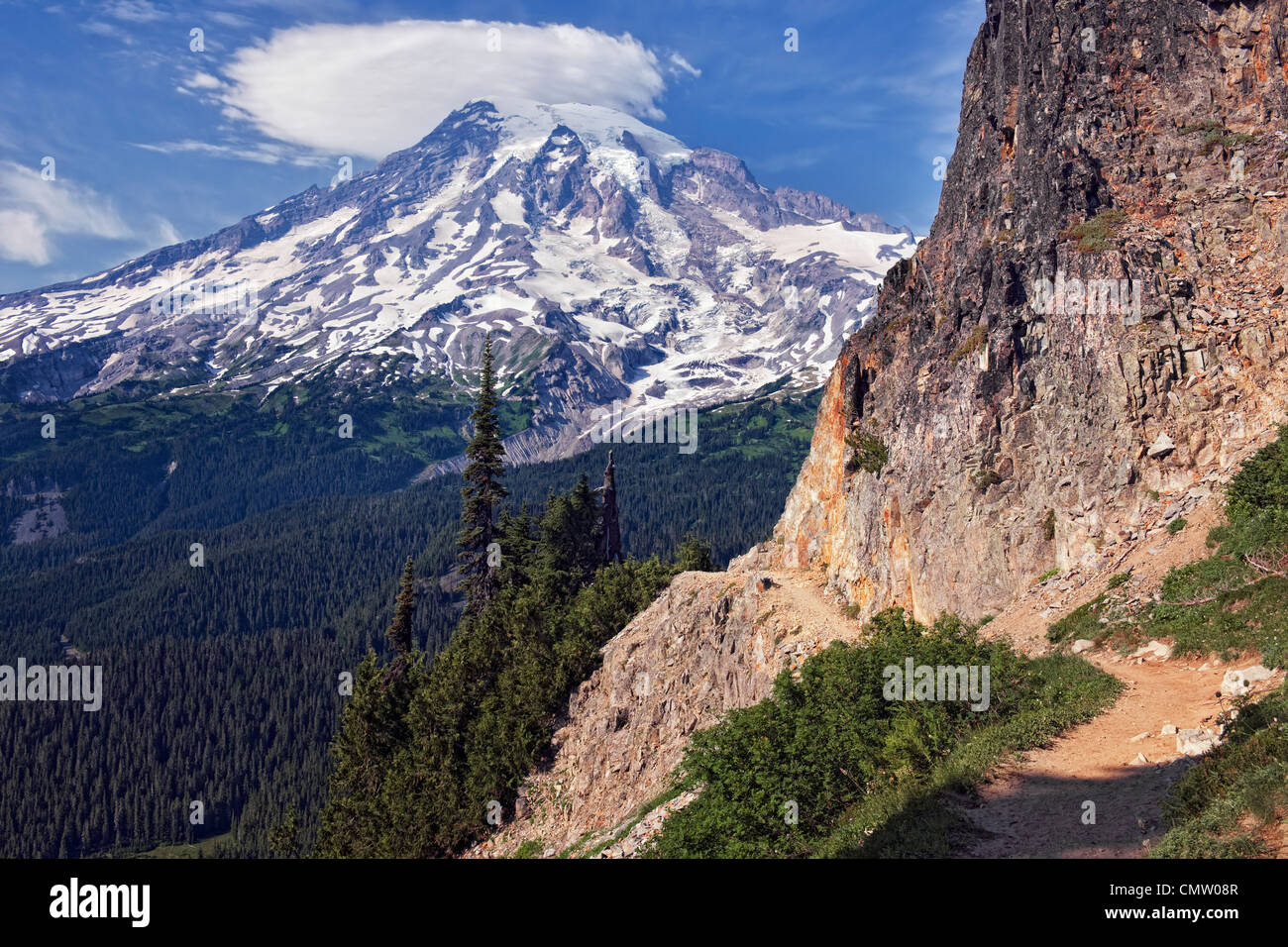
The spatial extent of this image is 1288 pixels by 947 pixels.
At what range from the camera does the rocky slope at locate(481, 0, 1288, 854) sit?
26.9m

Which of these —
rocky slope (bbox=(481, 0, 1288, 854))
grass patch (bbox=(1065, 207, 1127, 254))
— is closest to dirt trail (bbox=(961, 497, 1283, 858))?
rocky slope (bbox=(481, 0, 1288, 854))

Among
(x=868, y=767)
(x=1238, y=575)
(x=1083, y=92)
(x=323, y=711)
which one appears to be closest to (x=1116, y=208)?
(x=1083, y=92)

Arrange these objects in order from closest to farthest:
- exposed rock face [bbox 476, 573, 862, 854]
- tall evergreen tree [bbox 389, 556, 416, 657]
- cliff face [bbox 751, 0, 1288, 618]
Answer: cliff face [bbox 751, 0, 1288, 618]
exposed rock face [bbox 476, 573, 862, 854]
tall evergreen tree [bbox 389, 556, 416, 657]

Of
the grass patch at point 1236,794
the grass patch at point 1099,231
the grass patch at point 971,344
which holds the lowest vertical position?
the grass patch at point 1236,794

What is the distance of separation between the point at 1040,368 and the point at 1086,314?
2.40 m

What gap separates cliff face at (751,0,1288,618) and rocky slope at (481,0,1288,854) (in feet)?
0.28

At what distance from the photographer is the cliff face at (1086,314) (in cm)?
2688

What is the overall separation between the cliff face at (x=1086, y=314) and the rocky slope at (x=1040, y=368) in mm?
86

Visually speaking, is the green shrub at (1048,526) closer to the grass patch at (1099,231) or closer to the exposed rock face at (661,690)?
the exposed rock face at (661,690)

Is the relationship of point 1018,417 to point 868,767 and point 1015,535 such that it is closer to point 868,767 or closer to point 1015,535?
point 1015,535

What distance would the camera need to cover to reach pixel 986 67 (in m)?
42.1

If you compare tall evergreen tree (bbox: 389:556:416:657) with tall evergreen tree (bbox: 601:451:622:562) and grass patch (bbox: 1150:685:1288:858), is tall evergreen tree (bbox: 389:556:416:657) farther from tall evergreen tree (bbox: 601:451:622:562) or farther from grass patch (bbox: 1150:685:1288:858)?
grass patch (bbox: 1150:685:1288:858)

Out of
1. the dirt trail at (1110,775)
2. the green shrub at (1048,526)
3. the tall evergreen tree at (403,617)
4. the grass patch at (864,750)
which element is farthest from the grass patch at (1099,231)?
the tall evergreen tree at (403,617)

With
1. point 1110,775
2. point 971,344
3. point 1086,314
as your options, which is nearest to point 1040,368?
point 1086,314
